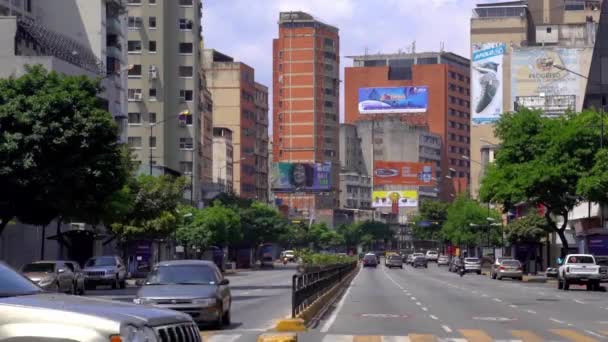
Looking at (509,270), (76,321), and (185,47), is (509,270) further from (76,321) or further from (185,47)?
(76,321)

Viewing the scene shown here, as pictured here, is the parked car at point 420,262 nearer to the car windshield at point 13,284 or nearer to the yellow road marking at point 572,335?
the yellow road marking at point 572,335

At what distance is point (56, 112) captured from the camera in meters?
46.2

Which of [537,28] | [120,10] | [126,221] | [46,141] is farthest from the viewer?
[537,28]

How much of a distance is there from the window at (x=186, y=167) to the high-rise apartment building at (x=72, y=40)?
25050 mm

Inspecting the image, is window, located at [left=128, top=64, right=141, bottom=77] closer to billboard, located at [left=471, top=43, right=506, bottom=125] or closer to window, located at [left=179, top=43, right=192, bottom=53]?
window, located at [left=179, top=43, right=192, bottom=53]

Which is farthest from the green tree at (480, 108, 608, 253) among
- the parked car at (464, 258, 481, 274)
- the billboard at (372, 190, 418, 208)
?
the billboard at (372, 190, 418, 208)

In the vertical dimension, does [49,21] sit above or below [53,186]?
above

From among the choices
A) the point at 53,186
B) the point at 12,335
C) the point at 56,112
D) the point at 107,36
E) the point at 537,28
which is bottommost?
the point at 12,335

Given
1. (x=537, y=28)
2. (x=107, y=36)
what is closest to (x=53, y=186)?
(x=107, y=36)

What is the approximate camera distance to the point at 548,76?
125 metres

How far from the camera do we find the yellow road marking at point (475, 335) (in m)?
22.8

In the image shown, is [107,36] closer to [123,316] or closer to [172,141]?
[172,141]

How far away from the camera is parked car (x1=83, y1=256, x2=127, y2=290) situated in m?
55.5

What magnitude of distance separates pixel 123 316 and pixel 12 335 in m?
0.81
